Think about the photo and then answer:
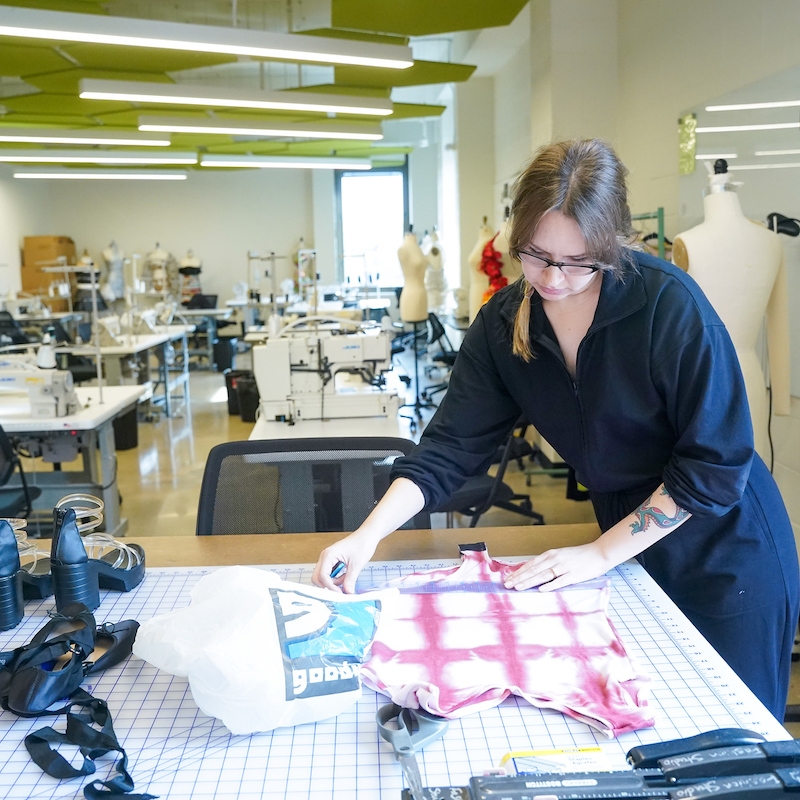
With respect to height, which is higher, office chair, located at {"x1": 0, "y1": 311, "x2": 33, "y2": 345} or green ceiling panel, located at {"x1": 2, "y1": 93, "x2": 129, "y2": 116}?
green ceiling panel, located at {"x1": 2, "y1": 93, "x2": 129, "y2": 116}

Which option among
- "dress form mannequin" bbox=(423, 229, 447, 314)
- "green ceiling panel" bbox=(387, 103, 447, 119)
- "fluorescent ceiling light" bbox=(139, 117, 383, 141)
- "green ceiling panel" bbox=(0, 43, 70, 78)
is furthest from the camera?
"dress form mannequin" bbox=(423, 229, 447, 314)

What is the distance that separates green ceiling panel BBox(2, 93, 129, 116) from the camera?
6738 millimetres

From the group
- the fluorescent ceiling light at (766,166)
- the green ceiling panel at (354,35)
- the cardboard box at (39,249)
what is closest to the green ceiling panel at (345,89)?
the green ceiling panel at (354,35)

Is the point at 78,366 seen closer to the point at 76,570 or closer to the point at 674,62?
the point at 674,62

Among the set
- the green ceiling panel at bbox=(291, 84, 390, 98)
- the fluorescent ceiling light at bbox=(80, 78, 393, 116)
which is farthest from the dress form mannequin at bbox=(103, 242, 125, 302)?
the fluorescent ceiling light at bbox=(80, 78, 393, 116)

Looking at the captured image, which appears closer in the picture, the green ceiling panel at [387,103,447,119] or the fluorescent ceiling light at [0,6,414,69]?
the fluorescent ceiling light at [0,6,414,69]

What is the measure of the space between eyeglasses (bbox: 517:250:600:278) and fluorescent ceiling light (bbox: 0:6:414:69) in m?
3.21

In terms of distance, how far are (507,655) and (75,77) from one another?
6265 millimetres

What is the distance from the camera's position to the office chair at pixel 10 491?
315 cm

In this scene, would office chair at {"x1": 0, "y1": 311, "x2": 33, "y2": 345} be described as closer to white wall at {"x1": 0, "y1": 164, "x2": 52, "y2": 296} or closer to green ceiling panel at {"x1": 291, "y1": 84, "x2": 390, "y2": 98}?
white wall at {"x1": 0, "y1": 164, "x2": 52, "y2": 296}

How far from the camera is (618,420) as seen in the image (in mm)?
1360

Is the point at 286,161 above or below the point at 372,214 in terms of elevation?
above

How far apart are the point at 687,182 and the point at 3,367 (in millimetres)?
3367

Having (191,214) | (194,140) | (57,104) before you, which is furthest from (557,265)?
(191,214)
